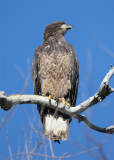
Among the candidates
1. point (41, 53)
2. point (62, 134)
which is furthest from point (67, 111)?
point (41, 53)

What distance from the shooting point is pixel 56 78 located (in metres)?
6.92

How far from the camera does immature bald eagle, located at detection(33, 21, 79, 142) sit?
6.86 meters

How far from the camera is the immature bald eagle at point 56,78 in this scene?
686 centimetres

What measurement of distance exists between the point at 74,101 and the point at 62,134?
→ 889 millimetres

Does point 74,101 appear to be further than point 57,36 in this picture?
No

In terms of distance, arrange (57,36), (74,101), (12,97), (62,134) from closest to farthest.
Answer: (12,97), (62,134), (74,101), (57,36)

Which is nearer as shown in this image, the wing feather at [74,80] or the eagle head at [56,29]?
the wing feather at [74,80]

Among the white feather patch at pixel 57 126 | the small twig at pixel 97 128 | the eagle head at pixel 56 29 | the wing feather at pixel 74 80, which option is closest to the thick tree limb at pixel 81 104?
the small twig at pixel 97 128

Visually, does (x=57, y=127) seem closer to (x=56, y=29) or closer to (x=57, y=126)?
(x=57, y=126)

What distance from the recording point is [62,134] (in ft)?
22.3

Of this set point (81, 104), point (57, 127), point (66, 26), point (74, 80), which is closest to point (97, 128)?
point (81, 104)

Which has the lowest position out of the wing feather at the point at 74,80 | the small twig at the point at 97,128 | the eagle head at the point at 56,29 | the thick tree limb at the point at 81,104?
the small twig at the point at 97,128

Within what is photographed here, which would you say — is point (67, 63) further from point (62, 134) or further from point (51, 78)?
point (62, 134)

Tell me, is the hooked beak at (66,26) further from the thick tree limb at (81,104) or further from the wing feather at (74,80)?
the thick tree limb at (81,104)
